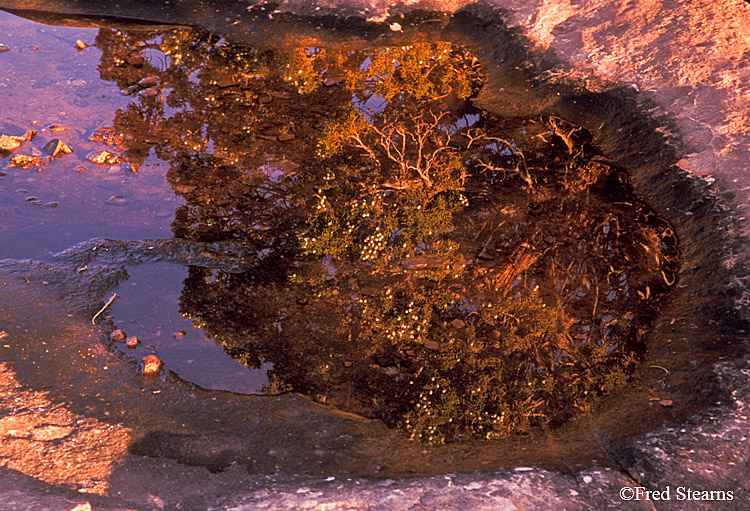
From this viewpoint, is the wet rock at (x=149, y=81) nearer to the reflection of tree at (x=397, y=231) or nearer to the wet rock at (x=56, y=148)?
the reflection of tree at (x=397, y=231)

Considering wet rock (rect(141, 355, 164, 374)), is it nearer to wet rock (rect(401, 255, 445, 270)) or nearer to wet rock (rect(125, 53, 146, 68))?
wet rock (rect(401, 255, 445, 270))

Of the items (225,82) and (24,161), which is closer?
(24,161)

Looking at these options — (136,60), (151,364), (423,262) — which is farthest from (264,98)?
(151,364)

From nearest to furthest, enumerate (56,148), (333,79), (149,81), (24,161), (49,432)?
(49,432)
(24,161)
(56,148)
(149,81)
(333,79)

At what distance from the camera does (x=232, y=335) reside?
2977mm

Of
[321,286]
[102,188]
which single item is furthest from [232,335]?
[102,188]

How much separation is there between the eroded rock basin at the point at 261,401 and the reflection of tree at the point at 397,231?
0.12 metres

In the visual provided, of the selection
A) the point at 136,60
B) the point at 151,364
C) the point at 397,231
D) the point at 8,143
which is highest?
the point at 136,60

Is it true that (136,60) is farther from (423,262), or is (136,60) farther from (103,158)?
(423,262)

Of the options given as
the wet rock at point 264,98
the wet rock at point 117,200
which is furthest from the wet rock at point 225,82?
the wet rock at point 117,200

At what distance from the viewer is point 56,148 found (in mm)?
3926
